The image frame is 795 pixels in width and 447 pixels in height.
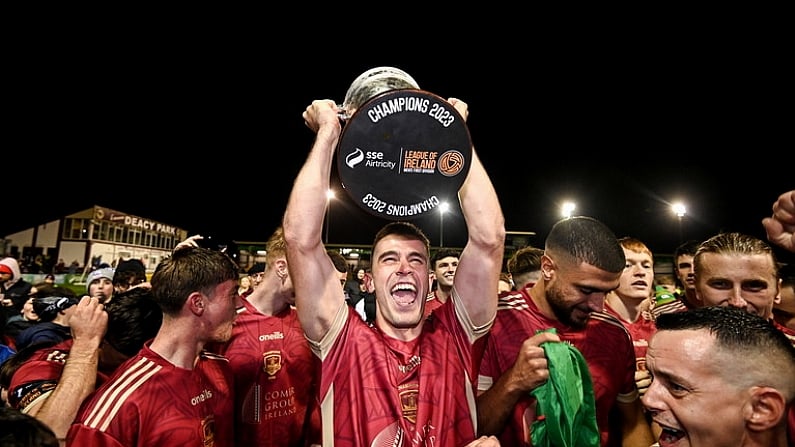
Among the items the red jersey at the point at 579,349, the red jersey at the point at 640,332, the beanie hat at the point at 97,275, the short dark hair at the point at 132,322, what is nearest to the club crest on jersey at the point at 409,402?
the red jersey at the point at 579,349

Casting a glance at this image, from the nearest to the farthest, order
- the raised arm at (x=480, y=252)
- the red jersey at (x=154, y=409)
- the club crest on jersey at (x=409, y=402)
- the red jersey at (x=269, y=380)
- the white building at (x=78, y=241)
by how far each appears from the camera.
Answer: the red jersey at (x=154, y=409), the club crest on jersey at (x=409, y=402), the raised arm at (x=480, y=252), the red jersey at (x=269, y=380), the white building at (x=78, y=241)

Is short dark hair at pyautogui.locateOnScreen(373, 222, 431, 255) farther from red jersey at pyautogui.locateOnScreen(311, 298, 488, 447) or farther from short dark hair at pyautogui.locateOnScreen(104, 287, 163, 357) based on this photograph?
short dark hair at pyautogui.locateOnScreen(104, 287, 163, 357)

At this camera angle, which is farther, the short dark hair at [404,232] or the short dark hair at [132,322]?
the short dark hair at [132,322]

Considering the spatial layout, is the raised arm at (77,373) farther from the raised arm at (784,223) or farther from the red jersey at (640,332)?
the red jersey at (640,332)

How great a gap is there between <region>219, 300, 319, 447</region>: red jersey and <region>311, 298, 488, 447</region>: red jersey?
1037 millimetres

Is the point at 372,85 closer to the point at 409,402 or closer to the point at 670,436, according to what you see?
the point at 409,402

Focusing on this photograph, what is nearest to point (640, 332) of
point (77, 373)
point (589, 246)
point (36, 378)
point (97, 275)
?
point (589, 246)

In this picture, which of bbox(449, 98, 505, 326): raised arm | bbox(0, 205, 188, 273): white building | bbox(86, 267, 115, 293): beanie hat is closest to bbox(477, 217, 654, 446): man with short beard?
bbox(449, 98, 505, 326): raised arm

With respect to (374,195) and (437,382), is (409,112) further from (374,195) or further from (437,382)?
(437,382)

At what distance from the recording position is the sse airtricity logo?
218 cm

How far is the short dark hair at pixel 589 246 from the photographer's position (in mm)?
2959

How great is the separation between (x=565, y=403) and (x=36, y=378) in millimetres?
2984

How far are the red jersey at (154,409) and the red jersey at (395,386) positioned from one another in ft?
2.61

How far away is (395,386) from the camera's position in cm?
241
